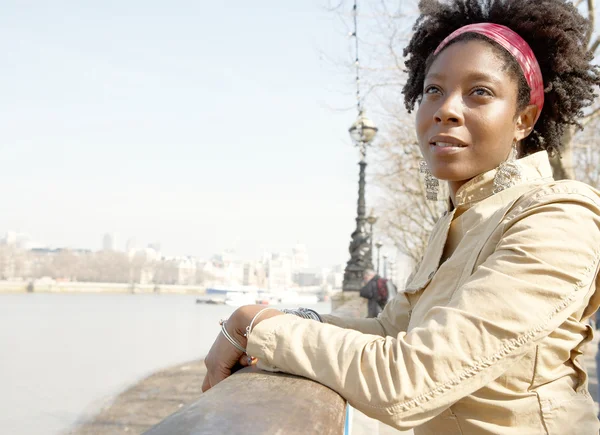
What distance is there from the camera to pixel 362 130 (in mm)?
13797

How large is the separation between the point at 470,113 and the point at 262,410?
3.54 feet

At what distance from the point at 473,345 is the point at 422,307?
1.38 ft

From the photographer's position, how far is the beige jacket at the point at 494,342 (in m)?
1.14

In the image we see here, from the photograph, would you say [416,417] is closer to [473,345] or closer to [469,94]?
[473,345]

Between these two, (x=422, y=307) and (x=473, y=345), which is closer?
(x=473, y=345)

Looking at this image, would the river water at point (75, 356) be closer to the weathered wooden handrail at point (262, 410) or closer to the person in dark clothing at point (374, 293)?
the person in dark clothing at point (374, 293)

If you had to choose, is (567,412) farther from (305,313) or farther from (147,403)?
(147,403)

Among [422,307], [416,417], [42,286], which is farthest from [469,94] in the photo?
[42,286]

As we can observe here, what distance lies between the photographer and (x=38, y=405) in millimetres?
22297

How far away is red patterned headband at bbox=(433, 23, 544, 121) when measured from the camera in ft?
5.76

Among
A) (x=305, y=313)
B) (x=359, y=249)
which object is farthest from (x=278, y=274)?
(x=305, y=313)

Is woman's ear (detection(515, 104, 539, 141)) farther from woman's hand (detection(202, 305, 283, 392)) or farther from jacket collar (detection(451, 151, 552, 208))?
woman's hand (detection(202, 305, 283, 392))

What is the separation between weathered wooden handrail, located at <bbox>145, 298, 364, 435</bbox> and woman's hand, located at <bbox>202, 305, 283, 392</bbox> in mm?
256

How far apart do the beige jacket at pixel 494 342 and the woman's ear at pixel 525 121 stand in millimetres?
426
